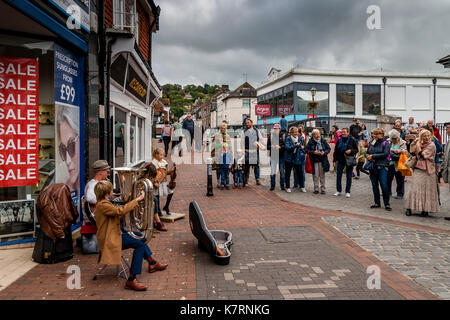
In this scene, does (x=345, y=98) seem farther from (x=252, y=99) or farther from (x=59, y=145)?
(x=59, y=145)

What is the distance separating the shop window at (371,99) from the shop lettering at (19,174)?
45.5 meters

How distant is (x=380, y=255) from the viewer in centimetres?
546

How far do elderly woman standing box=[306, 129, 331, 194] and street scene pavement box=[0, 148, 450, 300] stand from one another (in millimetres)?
2586

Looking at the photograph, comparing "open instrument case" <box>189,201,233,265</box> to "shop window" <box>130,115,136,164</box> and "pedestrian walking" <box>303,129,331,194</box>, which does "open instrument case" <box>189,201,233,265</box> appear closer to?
"pedestrian walking" <box>303,129,331,194</box>

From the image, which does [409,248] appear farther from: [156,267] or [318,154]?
[318,154]

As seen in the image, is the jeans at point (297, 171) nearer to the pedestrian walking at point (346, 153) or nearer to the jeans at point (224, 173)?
the pedestrian walking at point (346, 153)

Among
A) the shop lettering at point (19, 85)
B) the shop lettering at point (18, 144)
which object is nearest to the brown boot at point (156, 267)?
the shop lettering at point (18, 144)

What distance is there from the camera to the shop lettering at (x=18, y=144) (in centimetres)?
580

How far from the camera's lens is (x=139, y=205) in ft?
15.5

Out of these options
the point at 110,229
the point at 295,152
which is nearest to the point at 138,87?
the point at 295,152

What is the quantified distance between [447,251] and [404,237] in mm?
814

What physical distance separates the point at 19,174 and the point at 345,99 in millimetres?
44780

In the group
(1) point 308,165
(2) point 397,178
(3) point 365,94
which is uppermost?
(3) point 365,94
